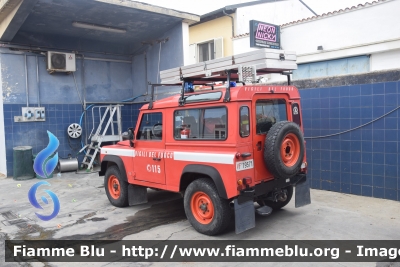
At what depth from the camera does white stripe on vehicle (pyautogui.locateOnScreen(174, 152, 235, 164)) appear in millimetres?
4507

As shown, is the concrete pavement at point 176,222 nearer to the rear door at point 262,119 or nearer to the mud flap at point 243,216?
the mud flap at point 243,216

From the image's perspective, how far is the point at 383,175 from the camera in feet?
20.5

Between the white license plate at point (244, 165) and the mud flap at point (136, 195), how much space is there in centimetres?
272

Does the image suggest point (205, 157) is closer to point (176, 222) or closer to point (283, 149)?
point (283, 149)

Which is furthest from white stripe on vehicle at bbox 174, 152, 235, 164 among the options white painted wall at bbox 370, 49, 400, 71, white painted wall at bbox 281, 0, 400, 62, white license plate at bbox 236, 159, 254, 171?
white painted wall at bbox 281, 0, 400, 62

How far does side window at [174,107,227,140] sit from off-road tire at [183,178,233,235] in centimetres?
69

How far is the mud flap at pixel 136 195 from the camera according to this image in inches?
254

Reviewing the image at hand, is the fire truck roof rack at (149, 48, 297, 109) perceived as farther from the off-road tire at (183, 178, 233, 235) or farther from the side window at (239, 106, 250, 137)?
the off-road tire at (183, 178, 233, 235)

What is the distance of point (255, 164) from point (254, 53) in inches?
63.0

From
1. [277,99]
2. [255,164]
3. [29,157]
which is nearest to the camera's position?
[255,164]

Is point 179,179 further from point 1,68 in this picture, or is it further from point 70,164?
point 1,68

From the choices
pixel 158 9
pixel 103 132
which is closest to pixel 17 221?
pixel 103 132

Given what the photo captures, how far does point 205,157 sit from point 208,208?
2.52 ft

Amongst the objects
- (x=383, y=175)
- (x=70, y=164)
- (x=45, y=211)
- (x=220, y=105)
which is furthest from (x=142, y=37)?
(x=383, y=175)
